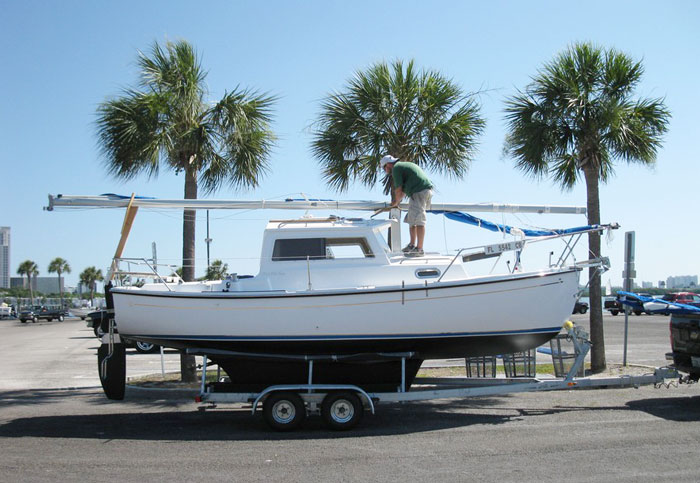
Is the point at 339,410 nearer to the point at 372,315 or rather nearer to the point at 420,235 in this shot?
the point at 372,315

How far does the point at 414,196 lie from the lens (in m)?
9.59

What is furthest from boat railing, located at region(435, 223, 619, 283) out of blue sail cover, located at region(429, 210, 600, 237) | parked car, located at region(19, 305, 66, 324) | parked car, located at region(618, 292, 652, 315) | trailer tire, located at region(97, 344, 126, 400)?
parked car, located at region(19, 305, 66, 324)

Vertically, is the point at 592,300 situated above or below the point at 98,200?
below

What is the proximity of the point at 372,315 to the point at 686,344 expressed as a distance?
4.85 m

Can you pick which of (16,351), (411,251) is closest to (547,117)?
(411,251)

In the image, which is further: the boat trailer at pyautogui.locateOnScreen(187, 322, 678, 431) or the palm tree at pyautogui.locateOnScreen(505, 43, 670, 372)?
the palm tree at pyautogui.locateOnScreen(505, 43, 670, 372)

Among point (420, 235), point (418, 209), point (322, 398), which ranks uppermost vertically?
point (418, 209)

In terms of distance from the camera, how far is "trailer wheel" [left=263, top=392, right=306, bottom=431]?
8.20m

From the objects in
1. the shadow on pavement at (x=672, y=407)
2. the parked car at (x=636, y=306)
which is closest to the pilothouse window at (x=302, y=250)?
the shadow on pavement at (x=672, y=407)

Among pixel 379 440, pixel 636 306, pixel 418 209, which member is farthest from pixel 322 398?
pixel 636 306

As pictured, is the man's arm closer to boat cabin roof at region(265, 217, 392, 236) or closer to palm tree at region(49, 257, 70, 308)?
boat cabin roof at region(265, 217, 392, 236)

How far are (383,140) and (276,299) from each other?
5045 mm

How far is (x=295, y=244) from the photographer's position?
930 centimetres

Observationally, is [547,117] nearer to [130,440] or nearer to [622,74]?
[622,74]
